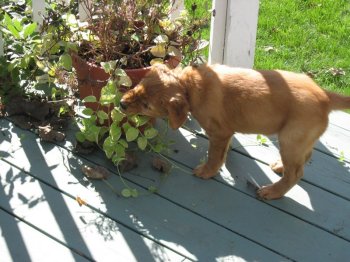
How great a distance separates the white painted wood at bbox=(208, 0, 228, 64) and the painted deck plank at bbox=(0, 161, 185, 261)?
5.69 ft

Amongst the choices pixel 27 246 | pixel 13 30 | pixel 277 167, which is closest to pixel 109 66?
pixel 13 30

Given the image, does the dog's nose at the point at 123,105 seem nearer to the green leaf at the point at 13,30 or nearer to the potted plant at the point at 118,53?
the potted plant at the point at 118,53

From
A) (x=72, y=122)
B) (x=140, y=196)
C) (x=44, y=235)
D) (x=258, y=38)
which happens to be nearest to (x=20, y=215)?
(x=44, y=235)

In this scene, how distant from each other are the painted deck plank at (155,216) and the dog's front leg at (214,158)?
321 mm

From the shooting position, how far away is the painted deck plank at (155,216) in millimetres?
3031

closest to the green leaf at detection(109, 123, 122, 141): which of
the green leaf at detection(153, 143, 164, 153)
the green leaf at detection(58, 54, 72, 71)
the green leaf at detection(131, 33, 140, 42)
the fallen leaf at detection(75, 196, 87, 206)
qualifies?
the green leaf at detection(153, 143, 164, 153)

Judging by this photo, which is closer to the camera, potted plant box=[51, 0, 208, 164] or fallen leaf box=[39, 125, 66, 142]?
potted plant box=[51, 0, 208, 164]

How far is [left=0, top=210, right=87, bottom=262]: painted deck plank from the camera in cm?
291

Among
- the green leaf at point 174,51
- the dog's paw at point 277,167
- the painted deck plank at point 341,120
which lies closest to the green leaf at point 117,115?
the green leaf at point 174,51

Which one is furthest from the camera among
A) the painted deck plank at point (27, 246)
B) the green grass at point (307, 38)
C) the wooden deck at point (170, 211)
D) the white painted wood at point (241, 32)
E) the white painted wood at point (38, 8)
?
the green grass at point (307, 38)

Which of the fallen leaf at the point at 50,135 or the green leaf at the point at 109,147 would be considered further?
the fallen leaf at the point at 50,135

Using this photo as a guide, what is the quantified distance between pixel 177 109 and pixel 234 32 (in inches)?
50.0

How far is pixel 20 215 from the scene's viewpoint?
10.5 feet

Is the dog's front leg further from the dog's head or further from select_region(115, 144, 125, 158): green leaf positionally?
select_region(115, 144, 125, 158): green leaf
